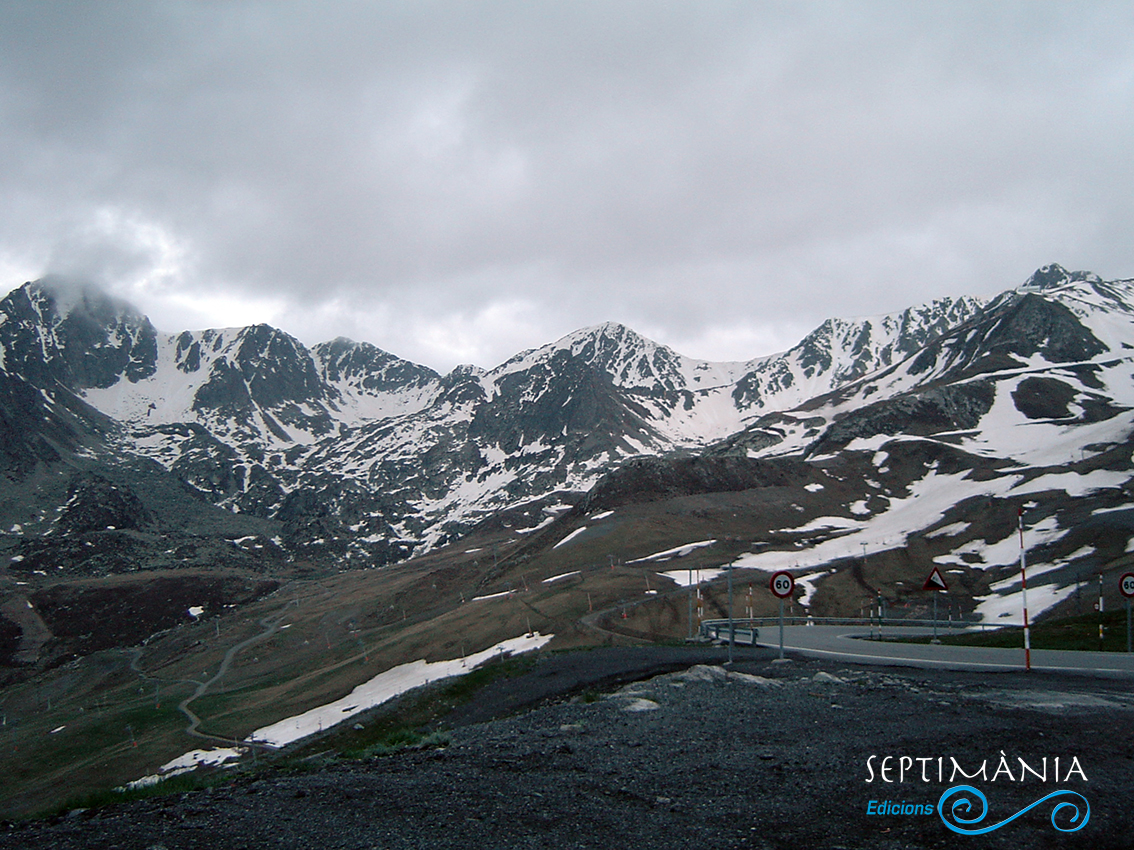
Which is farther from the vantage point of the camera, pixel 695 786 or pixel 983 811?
pixel 695 786

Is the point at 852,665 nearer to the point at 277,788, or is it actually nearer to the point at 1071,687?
the point at 1071,687

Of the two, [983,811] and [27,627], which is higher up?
[983,811]

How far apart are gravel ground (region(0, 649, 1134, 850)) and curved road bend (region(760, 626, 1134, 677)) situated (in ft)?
23.8

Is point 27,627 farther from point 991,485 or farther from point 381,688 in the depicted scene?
point 991,485

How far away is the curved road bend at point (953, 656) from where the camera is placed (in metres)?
24.9

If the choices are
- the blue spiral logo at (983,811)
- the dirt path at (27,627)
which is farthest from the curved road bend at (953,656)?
the dirt path at (27,627)

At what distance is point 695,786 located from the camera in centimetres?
1102

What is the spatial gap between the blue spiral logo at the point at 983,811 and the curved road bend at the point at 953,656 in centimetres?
1686

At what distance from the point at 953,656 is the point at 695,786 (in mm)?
23789

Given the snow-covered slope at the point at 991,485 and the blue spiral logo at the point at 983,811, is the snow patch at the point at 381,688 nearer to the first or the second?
the blue spiral logo at the point at 983,811

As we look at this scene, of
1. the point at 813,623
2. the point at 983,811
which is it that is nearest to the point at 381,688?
the point at 813,623

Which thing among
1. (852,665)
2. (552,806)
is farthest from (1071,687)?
(552,806)

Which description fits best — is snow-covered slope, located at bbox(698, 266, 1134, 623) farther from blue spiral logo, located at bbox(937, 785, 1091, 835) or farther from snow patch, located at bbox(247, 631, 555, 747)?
blue spiral logo, located at bbox(937, 785, 1091, 835)

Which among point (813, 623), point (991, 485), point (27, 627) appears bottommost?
point (27, 627)
